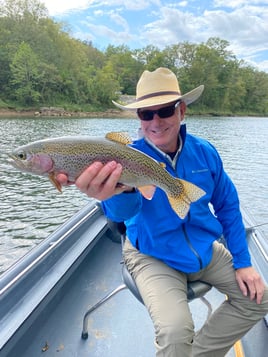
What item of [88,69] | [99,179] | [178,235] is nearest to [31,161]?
[99,179]

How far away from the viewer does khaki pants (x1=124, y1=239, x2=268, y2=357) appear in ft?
5.41

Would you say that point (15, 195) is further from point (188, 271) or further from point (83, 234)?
point (188, 271)

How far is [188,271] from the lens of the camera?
202 cm

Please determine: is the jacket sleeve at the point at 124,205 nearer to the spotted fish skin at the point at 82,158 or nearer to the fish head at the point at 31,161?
the spotted fish skin at the point at 82,158

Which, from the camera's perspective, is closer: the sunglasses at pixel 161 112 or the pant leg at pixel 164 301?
the pant leg at pixel 164 301

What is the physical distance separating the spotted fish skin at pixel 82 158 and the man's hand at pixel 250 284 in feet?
2.85

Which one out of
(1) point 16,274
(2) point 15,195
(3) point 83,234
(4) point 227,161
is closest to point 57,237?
(3) point 83,234

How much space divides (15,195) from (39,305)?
310 inches

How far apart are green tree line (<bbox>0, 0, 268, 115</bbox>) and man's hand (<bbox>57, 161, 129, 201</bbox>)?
169 ft

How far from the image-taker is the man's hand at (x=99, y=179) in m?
1.66

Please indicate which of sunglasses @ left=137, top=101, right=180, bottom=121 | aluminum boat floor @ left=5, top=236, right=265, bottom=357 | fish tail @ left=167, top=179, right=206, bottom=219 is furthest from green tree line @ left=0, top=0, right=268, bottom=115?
fish tail @ left=167, top=179, right=206, bottom=219

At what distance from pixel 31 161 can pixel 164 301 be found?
3.56ft

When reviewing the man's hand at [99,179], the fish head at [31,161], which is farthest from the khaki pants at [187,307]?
the fish head at [31,161]

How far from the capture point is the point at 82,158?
170 centimetres
